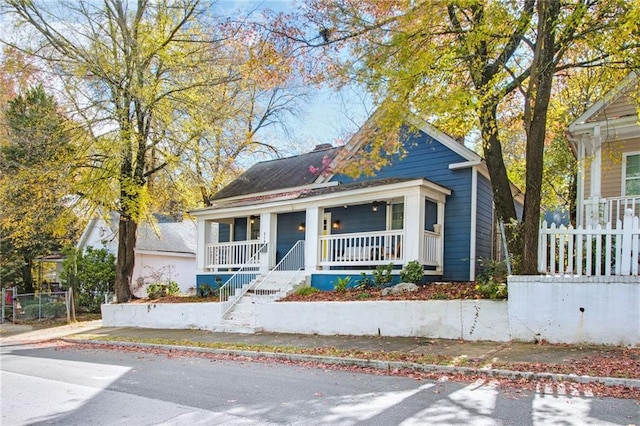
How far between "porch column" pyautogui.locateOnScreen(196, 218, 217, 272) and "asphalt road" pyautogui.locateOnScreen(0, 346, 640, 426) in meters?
10.1

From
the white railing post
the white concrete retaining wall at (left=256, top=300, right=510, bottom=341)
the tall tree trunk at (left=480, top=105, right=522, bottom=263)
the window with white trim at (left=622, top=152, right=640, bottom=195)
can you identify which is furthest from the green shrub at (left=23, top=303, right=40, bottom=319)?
the window with white trim at (left=622, top=152, right=640, bottom=195)

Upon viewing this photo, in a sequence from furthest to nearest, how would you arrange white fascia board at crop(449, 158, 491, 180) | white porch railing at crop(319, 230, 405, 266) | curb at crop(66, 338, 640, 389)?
white fascia board at crop(449, 158, 491, 180), white porch railing at crop(319, 230, 405, 266), curb at crop(66, 338, 640, 389)

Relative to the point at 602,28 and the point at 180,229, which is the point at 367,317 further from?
the point at 180,229

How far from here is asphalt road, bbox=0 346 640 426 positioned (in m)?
5.01

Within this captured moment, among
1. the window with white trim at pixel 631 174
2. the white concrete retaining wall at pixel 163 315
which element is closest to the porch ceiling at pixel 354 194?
the white concrete retaining wall at pixel 163 315

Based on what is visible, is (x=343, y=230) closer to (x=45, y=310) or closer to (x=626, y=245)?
(x=626, y=245)

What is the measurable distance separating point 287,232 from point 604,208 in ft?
36.1

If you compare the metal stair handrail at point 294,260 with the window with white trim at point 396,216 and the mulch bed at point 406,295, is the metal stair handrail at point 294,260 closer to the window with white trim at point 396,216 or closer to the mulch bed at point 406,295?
the mulch bed at point 406,295

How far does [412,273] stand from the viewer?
12906 mm

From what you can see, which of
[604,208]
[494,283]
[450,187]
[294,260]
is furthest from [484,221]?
[294,260]

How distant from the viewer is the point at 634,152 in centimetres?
1257

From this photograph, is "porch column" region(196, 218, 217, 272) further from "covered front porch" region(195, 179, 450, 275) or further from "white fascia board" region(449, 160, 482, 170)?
"white fascia board" region(449, 160, 482, 170)

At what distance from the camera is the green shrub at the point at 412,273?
508 inches

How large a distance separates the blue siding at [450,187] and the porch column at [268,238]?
16.8 ft
